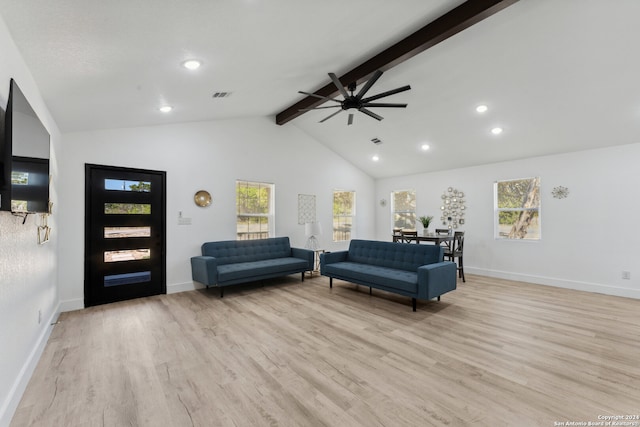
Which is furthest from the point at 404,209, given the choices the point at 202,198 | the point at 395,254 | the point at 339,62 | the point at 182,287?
the point at 182,287

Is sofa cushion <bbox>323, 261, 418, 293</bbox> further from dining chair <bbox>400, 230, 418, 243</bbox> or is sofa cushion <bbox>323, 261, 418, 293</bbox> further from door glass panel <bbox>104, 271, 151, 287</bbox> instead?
door glass panel <bbox>104, 271, 151, 287</bbox>

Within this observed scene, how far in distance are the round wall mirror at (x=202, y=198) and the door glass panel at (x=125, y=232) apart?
88 cm

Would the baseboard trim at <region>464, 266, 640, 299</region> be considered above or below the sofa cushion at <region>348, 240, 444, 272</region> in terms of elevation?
below

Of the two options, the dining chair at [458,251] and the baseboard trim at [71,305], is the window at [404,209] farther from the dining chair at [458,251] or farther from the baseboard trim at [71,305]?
the baseboard trim at [71,305]

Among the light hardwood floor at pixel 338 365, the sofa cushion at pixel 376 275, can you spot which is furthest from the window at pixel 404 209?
the light hardwood floor at pixel 338 365

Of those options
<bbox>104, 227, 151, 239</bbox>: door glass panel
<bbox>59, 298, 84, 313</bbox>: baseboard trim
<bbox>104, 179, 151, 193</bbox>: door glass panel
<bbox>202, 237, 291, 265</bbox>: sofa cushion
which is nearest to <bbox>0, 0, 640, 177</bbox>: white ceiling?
<bbox>104, 179, 151, 193</bbox>: door glass panel

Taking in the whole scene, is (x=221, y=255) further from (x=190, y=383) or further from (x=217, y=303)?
(x=190, y=383)

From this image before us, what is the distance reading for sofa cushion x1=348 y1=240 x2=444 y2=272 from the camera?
4363 millimetres

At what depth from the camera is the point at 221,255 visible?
5.26 m

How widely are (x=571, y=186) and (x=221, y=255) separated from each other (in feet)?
20.7

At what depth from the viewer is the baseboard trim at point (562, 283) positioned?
4660 millimetres

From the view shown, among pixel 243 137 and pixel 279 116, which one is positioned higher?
pixel 279 116

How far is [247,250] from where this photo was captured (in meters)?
5.57

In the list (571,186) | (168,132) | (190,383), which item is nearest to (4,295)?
(190,383)
